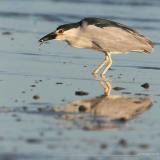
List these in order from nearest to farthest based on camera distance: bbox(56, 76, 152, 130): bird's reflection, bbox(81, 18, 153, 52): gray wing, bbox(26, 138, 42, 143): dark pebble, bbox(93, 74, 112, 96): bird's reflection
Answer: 1. bbox(26, 138, 42, 143): dark pebble
2. bbox(56, 76, 152, 130): bird's reflection
3. bbox(93, 74, 112, 96): bird's reflection
4. bbox(81, 18, 153, 52): gray wing

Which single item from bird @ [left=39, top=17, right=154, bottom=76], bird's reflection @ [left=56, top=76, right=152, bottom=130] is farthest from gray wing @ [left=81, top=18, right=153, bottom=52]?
bird's reflection @ [left=56, top=76, right=152, bottom=130]

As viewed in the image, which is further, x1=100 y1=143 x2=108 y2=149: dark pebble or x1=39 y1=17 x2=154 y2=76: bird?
x1=39 y1=17 x2=154 y2=76: bird

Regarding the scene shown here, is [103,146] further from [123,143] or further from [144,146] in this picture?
[144,146]

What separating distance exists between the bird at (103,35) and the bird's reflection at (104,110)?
1610 millimetres

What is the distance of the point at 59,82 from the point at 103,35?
124cm

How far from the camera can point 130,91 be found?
1180 cm

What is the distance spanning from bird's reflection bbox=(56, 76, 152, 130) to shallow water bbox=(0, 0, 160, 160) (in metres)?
0.14

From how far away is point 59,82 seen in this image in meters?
12.2

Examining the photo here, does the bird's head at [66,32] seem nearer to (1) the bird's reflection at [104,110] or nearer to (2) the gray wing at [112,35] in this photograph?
(2) the gray wing at [112,35]

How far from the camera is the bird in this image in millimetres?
12891

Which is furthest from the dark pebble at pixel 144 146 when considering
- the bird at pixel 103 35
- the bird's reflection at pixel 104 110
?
the bird at pixel 103 35

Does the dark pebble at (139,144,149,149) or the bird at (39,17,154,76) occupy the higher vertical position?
the dark pebble at (139,144,149,149)

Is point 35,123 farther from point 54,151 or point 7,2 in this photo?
point 7,2

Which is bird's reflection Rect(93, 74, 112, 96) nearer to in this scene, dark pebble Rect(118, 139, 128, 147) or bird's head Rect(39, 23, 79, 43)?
bird's head Rect(39, 23, 79, 43)
